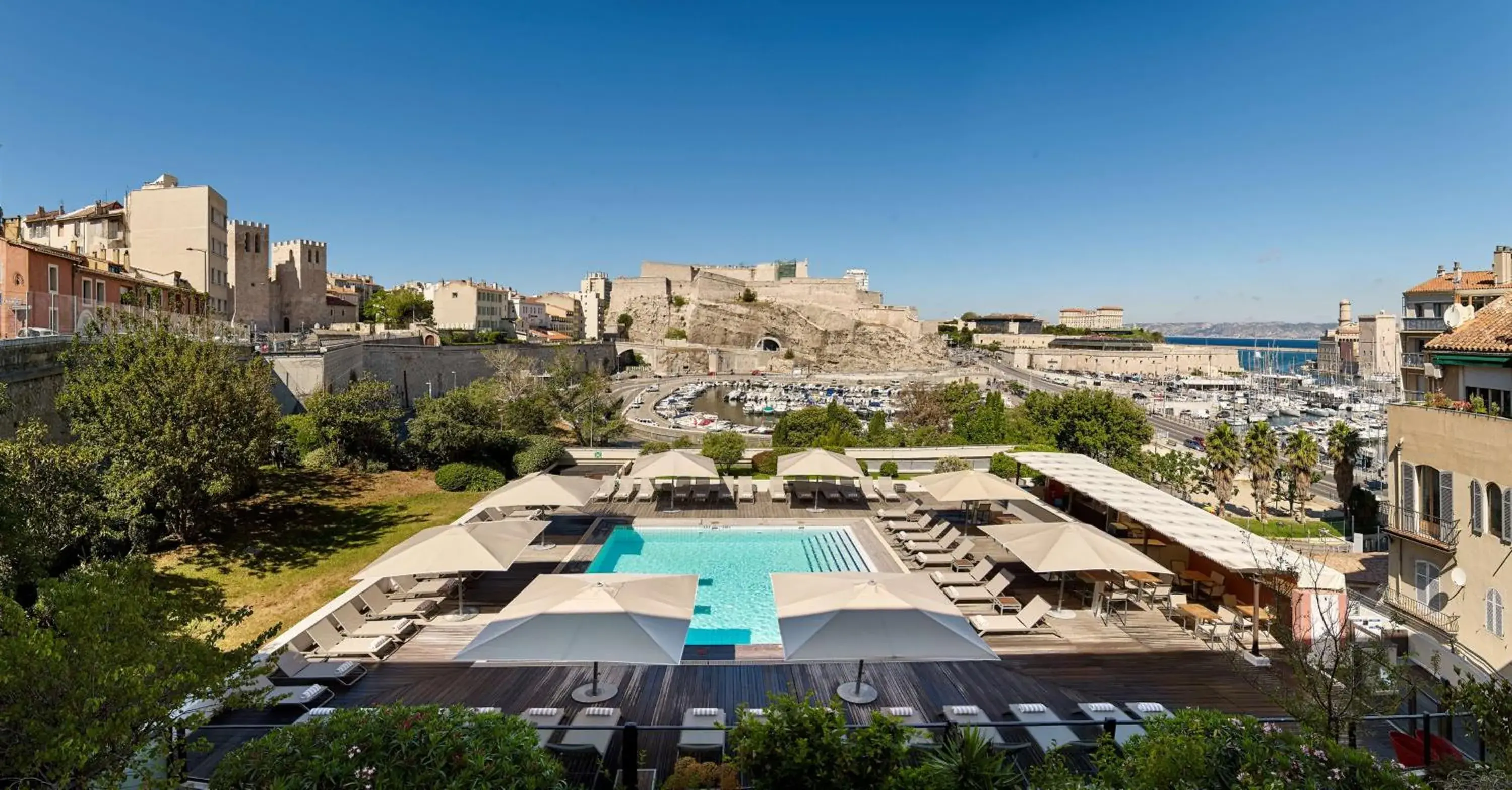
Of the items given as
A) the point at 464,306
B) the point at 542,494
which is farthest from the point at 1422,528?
the point at 464,306

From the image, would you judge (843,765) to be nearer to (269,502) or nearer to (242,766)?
(242,766)

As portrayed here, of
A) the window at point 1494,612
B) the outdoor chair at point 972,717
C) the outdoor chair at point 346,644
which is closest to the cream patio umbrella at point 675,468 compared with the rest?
the outdoor chair at point 346,644

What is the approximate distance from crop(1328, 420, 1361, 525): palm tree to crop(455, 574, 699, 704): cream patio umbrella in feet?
87.5

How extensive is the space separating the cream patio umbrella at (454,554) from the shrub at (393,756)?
464 centimetres

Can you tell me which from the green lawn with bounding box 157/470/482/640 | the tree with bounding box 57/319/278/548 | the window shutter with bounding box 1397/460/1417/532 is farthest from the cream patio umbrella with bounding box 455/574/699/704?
the window shutter with bounding box 1397/460/1417/532

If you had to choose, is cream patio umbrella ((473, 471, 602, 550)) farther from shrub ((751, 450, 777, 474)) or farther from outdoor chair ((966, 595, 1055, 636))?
shrub ((751, 450, 777, 474))

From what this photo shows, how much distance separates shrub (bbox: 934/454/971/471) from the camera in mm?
19656

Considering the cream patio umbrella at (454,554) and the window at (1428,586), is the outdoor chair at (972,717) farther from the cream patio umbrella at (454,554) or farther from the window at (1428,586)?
the window at (1428,586)

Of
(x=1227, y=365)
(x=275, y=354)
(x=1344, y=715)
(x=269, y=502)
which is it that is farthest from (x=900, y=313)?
(x=1344, y=715)

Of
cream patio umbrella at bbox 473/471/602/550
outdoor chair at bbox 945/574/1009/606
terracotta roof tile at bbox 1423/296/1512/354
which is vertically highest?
terracotta roof tile at bbox 1423/296/1512/354

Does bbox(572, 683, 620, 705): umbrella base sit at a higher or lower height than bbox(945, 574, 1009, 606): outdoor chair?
lower

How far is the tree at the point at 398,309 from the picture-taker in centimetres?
6581

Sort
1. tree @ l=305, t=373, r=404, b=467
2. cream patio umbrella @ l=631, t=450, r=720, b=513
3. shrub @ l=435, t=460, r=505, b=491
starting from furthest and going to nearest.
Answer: tree @ l=305, t=373, r=404, b=467 → shrub @ l=435, t=460, r=505, b=491 → cream patio umbrella @ l=631, t=450, r=720, b=513

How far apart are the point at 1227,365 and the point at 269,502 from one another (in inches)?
4649
